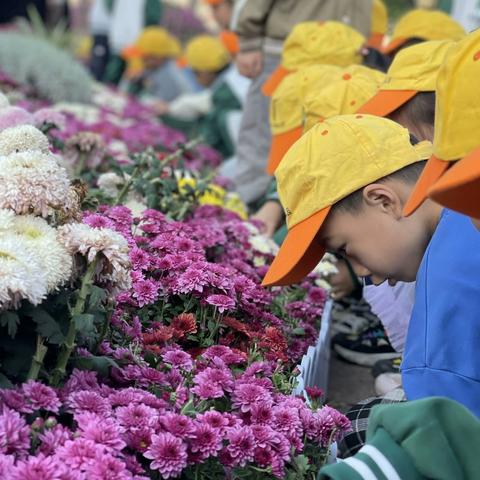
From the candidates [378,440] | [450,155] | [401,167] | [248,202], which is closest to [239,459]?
[378,440]

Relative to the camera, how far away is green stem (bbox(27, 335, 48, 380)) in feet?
5.41

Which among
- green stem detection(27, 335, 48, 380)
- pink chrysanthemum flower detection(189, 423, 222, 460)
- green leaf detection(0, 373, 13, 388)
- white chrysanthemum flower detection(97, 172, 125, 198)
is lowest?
white chrysanthemum flower detection(97, 172, 125, 198)

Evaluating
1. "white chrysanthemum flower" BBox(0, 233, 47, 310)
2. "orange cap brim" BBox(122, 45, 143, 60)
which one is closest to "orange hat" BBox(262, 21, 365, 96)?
"white chrysanthemum flower" BBox(0, 233, 47, 310)

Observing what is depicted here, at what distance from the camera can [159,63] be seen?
1014cm

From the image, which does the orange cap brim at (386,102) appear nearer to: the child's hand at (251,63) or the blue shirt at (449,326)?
the blue shirt at (449,326)

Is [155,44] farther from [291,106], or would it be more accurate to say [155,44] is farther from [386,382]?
[386,382]

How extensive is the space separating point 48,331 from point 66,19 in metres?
12.2

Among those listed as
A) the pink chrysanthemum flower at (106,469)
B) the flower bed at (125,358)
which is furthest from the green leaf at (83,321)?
the pink chrysanthemum flower at (106,469)

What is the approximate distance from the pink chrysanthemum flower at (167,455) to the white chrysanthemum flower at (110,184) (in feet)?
5.40

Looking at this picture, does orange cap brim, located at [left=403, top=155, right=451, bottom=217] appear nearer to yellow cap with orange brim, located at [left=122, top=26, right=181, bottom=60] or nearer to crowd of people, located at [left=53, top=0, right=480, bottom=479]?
crowd of people, located at [left=53, top=0, right=480, bottom=479]

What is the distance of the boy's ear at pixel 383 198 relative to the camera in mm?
2088

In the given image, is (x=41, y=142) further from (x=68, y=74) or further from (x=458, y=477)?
(x=68, y=74)

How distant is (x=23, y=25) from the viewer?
8734mm

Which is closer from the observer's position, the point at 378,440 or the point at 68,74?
the point at 378,440
